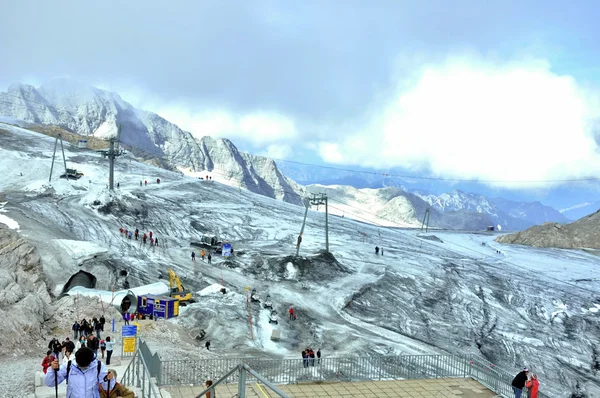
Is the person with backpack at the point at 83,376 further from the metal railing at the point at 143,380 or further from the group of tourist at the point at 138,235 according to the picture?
the group of tourist at the point at 138,235

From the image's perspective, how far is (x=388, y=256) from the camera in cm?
7256

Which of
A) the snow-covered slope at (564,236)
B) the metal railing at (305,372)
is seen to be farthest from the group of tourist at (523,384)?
the snow-covered slope at (564,236)

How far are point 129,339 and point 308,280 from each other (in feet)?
109

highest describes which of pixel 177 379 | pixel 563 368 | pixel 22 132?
pixel 22 132

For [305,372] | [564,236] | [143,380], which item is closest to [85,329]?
[305,372]

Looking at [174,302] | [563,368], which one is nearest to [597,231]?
[563,368]

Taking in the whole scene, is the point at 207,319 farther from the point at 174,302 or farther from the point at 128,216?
the point at 128,216

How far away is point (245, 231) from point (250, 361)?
5209 centimetres

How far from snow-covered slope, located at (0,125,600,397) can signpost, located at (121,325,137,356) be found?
4476 millimetres

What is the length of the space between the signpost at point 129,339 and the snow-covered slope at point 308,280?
14.7 feet

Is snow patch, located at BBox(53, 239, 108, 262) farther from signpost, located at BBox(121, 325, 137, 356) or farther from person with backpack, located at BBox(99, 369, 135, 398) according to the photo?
person with backpack, located at BBox(99, 369, 135, 398)

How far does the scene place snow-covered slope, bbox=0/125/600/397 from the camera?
37781 millimetres

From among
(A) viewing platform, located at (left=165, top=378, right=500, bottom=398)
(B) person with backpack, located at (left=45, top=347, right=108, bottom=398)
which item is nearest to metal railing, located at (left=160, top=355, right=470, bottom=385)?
(A) viewing platform, located at (left=165, top=378, right=500, bottom=398)

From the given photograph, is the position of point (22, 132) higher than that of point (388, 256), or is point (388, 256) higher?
point (22, 132)
